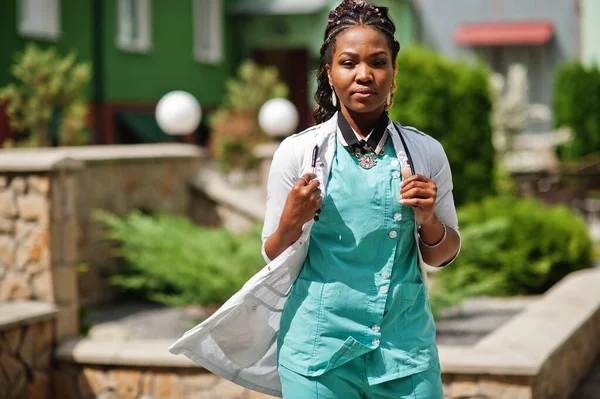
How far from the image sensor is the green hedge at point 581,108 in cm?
2081

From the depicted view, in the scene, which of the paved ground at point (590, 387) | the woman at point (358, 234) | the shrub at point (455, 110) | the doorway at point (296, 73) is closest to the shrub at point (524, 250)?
the shrub at point (455, 110)

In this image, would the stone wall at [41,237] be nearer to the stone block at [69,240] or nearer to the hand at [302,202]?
the stone block at [69,240]

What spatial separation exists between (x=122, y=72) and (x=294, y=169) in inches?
540

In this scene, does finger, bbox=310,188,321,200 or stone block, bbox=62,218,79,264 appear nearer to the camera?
finger, bbox=310,188,321,200

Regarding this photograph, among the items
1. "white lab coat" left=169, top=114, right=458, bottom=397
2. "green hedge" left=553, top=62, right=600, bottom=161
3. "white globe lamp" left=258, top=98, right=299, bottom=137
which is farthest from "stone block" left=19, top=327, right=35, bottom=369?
"green hedge" left=553, top=62, right=600, bottom=161

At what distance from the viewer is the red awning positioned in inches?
888

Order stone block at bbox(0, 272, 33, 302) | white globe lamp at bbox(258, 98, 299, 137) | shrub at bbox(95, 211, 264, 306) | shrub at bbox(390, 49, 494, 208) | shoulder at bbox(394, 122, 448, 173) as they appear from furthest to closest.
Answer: white globe lamp at bbox(258, 98, 299, 137), shrub at bbox(390, 49, 494, 208), shrub at bbox(95, 211, 264, 306), stone block at bbox(0, 272, 33, 302), shoulder at bbox(394, 122, 448, 173)

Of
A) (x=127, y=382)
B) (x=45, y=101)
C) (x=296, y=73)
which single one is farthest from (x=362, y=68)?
(x=296, y=73)

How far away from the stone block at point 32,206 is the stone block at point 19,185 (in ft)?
0.13

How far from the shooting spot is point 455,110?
30.8 feet

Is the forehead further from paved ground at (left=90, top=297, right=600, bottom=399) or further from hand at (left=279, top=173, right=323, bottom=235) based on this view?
paved ground at (left=90, top=297, right=600, bottom=399)

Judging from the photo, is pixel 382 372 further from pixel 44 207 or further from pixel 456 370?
pixel 44 207

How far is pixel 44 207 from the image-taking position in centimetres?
542

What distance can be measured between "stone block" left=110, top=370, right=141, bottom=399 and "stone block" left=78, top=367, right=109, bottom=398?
0.07 m
